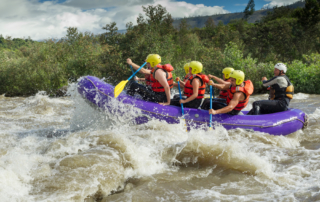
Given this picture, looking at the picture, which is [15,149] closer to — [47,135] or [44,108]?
[47,135]

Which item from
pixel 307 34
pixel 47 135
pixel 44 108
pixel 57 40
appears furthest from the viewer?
pixel 307 34

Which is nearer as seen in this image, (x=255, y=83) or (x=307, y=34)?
(x=255, y=83)

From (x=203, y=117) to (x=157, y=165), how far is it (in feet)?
5.20

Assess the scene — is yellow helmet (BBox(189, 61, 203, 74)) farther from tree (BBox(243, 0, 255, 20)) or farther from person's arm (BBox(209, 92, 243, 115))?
tree (BBox(243, 0, 255, 20))

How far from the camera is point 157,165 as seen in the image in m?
3.95

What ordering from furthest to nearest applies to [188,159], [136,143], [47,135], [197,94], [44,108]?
[44,108] → [47,135] → [197,94] → [136,143] → [188,159]

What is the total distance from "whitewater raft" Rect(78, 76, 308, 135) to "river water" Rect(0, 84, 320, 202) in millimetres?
143

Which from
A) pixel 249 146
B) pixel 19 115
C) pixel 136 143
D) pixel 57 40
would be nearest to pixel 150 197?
pixel 136 143

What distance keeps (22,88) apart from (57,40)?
4582mm

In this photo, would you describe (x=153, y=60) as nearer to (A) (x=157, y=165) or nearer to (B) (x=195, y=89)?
(B) (x=195, y=89)

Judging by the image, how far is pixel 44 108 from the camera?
8.87 meters

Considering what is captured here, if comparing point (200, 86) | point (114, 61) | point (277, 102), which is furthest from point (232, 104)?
point (114, 61)

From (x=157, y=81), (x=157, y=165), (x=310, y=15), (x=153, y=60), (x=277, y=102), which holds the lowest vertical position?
(x=157, y=165)

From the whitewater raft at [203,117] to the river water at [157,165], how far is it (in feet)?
0.47
